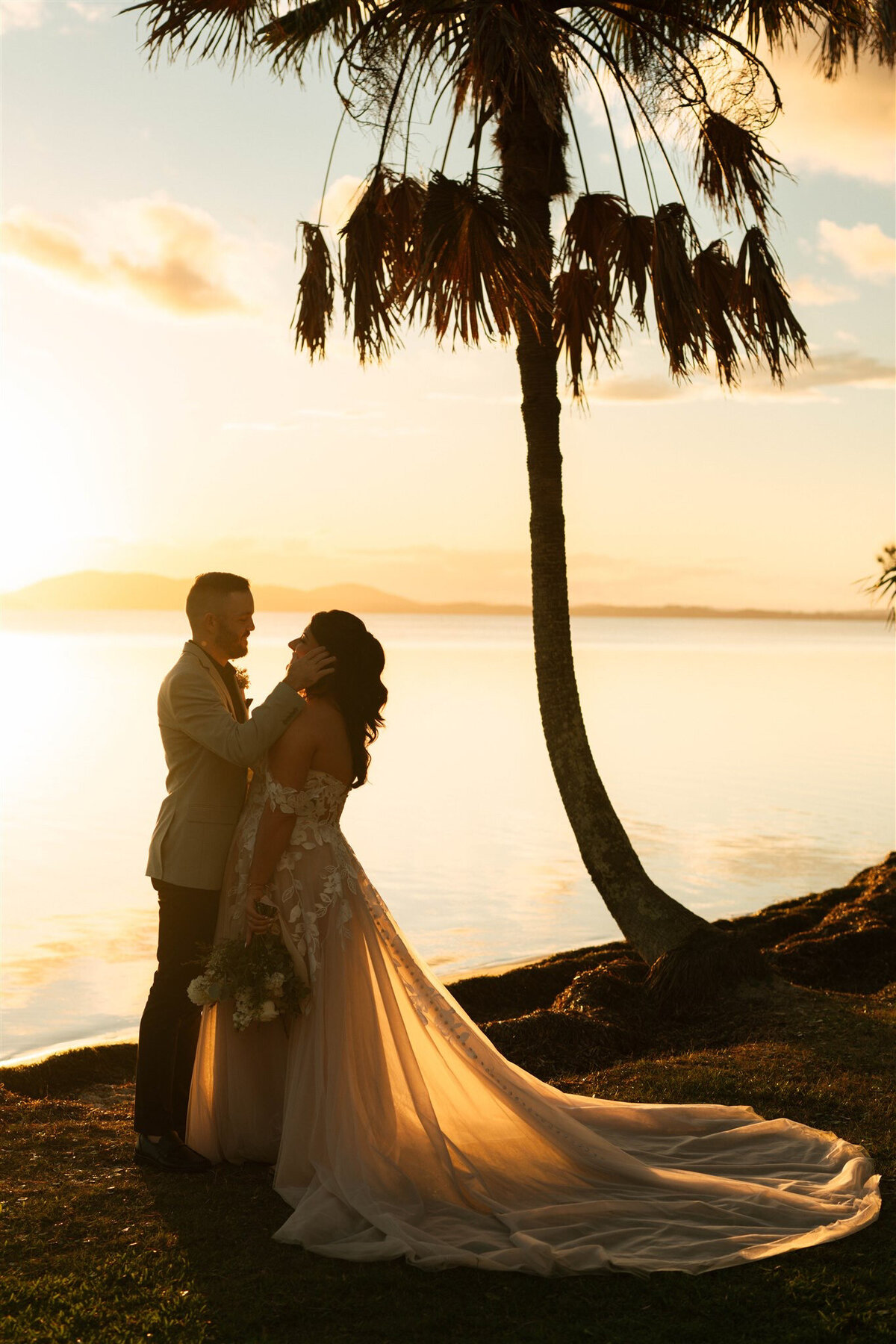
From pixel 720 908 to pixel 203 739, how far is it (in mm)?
8607

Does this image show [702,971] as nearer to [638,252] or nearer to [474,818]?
[638,252]

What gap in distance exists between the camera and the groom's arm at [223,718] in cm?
477

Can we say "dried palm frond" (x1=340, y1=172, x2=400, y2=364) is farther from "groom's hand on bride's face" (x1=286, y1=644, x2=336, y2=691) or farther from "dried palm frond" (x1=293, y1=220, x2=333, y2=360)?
"groom's hand on bride's face" (x1=286, y1=644, x2=336, y2=691)

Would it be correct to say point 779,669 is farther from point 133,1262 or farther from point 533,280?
point 133,1262

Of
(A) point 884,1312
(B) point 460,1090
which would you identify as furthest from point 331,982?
(A) point 884,1312

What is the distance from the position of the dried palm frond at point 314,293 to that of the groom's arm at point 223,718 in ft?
13.3

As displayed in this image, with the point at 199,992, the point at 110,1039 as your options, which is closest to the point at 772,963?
the point at 110,1039

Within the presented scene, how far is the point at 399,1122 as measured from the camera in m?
4.67

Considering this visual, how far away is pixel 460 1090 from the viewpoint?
4.82 metres

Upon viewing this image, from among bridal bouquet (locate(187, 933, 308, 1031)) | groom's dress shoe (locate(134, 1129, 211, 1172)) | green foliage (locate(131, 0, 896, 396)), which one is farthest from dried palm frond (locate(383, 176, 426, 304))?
groom's dress shoe (locate(134, 1129, 211, 1172))

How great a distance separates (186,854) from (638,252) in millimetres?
5193

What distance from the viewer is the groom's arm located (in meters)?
4.77

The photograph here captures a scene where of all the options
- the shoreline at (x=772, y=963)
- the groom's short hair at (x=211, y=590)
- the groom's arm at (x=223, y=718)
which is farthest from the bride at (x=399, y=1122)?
the shoreline at (x=772, y=963)

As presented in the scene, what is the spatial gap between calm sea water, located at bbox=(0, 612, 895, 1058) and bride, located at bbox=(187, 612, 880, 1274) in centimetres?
381
